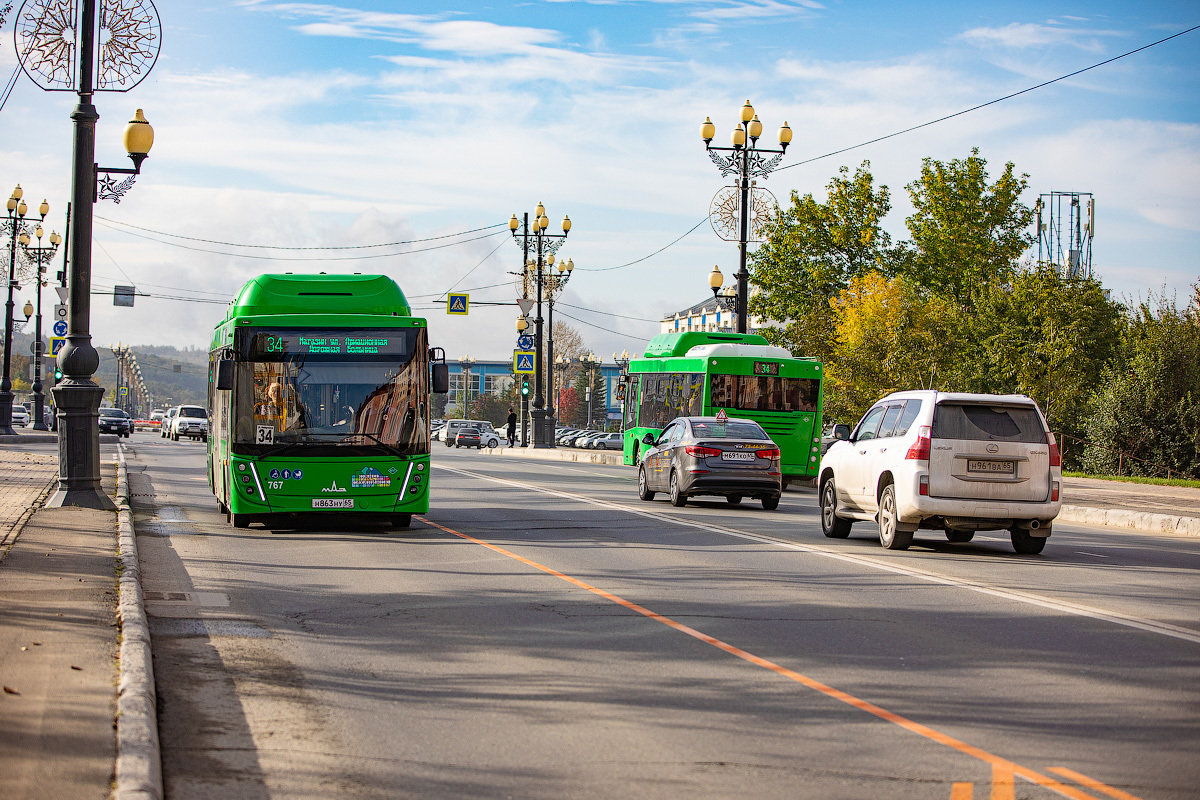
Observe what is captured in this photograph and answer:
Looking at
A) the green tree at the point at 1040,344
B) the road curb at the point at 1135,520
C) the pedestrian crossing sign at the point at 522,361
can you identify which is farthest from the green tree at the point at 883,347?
the road curb at the point at 1135,520

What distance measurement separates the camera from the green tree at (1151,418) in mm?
39156

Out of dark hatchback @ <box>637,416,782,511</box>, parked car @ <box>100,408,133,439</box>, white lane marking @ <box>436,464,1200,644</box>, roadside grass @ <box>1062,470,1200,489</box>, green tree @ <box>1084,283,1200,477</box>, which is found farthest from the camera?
parked car @ <box>100,408,133,439</box>

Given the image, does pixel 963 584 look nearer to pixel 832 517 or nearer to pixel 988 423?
pixel 988 423

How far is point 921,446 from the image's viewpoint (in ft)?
47.9

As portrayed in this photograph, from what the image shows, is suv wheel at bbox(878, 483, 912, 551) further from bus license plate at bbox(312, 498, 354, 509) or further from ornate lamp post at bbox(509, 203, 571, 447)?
ornate lamp post at bbox(509, 203, 571, 447)

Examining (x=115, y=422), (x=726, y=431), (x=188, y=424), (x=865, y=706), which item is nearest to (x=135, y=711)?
(x=865, y=706)

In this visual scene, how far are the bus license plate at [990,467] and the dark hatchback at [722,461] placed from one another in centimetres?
719

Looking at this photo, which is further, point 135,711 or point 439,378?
point 439,378

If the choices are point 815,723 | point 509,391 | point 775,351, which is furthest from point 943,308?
point 509,391

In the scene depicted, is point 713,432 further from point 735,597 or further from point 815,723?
point 815,723

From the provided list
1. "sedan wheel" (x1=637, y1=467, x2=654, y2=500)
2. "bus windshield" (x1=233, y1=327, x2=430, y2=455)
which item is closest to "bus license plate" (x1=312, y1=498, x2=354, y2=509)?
"bus windshield" (x1=233, y1=327, x2=430, y2=455)

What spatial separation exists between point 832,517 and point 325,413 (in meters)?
6.83

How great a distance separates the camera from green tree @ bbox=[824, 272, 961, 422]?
4966cm

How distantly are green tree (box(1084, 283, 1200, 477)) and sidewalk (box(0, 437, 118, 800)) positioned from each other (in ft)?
111
